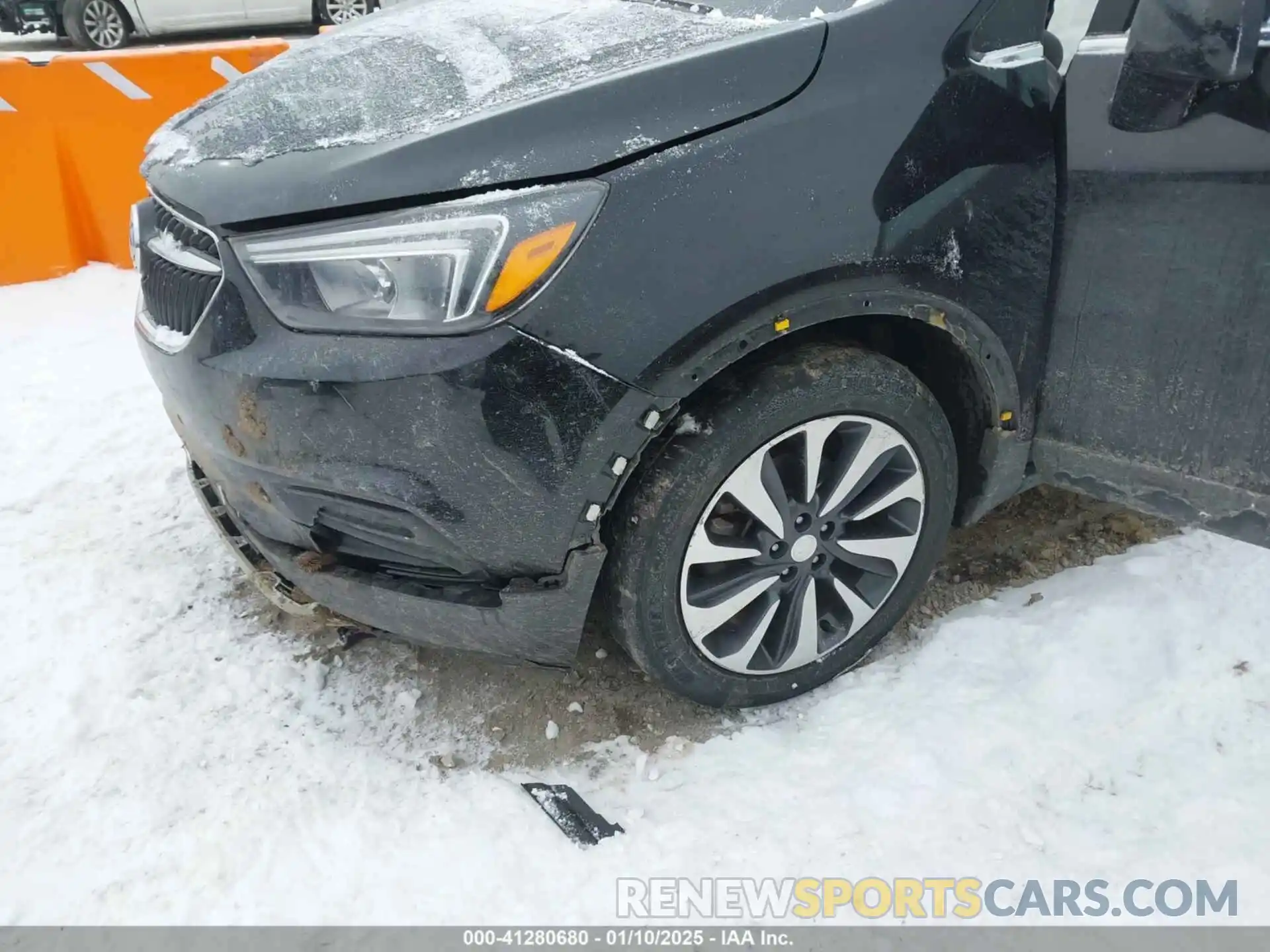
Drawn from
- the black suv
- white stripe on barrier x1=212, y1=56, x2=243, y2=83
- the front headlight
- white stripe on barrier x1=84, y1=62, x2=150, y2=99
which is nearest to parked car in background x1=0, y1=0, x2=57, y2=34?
white stripe on barrier x1=84, y1=62, x2=150, y2=99

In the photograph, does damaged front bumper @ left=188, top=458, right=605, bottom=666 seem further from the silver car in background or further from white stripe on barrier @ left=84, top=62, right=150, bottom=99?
the silver car in background

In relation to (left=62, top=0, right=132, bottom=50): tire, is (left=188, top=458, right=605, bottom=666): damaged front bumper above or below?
below

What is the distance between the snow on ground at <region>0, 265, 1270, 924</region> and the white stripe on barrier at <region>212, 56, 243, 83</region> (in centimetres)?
314

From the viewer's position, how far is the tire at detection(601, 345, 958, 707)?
1.99 m

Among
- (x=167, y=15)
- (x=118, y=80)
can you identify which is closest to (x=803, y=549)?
(x=118, y=80)

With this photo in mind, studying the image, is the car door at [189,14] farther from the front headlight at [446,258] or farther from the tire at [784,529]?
the tire at [784,529]

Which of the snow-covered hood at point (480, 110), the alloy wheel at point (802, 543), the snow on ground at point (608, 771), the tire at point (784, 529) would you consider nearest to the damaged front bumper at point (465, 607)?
the tire at point (784, 529)

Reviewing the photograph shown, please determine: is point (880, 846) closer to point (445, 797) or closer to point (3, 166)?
point (445, 797)

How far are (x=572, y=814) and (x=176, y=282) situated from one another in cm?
147

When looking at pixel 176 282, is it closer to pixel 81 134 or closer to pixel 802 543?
pixel 802 543

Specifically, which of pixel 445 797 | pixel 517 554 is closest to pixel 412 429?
pixel 517 554

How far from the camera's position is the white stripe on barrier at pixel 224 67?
487 cm

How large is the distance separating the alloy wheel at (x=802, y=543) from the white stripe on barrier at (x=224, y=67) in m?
4.19

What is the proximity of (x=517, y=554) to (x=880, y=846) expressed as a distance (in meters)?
1.01
